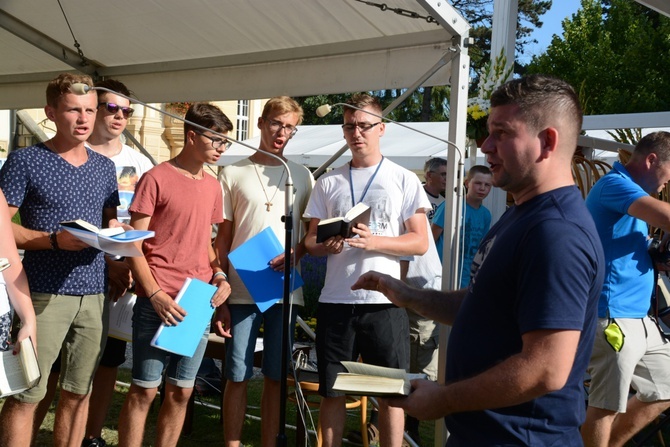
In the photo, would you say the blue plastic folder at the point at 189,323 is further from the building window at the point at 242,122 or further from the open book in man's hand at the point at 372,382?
the building window at the point at 242,122

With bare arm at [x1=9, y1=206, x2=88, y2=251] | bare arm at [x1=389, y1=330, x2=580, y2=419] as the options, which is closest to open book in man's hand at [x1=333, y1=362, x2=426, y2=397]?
bare arm at [x1=389, y1=330, x2=580, y2=419]

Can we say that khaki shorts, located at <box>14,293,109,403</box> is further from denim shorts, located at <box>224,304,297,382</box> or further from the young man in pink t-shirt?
denim shorts, located at <box>224,304,297,382</box>

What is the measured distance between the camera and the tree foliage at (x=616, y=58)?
30062mm

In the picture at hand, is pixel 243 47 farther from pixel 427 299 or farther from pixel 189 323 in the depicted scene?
pixel 427 299

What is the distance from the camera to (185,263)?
4.31 metres

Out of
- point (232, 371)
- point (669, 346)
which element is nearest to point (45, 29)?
point (232, 371)

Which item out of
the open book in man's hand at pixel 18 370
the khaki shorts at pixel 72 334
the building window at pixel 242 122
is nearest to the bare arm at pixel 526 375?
the open book in man's hand at pixel 18 370

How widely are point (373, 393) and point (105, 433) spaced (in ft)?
12.2

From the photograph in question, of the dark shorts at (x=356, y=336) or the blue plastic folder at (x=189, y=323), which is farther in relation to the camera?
the dark shorts at (x=356, y=336)

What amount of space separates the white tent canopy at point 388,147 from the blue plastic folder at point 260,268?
314 inches

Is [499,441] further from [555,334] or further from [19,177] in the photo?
[19,177]

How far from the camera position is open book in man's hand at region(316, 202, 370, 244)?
3.91 meters

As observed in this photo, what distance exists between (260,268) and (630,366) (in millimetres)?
2125

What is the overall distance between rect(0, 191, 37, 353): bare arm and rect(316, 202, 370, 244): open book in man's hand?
4.47ft
